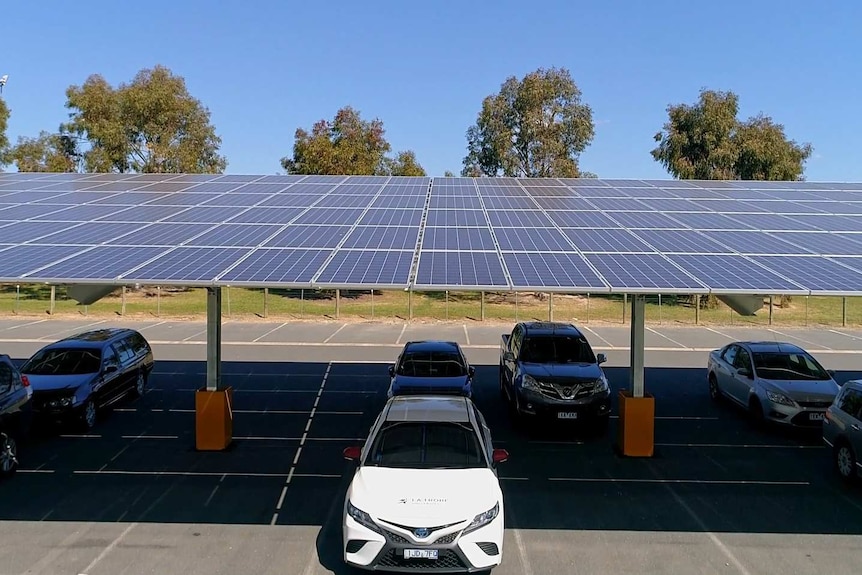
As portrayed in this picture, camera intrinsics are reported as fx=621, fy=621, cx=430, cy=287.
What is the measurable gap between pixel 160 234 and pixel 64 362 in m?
5.06

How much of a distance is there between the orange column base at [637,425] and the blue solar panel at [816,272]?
315 centimetres

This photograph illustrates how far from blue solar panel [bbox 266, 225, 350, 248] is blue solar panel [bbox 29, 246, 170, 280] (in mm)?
1813

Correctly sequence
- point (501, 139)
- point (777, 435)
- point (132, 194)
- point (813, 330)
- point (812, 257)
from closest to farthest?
1. point (812, 257)
2. point (777, 435)
3. point (132, 194)
4. point (813, 330)
5. point (501, 139)

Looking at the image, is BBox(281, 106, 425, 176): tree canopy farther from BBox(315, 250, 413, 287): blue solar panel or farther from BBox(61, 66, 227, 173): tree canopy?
BBox(315, 250, 413, 287): blue solar panel

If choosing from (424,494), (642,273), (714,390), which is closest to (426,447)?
(424,494)

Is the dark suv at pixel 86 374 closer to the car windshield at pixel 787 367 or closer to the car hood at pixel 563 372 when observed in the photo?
the car hood at pixel 563 372

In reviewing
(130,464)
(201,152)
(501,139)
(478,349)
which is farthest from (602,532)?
(201,152)

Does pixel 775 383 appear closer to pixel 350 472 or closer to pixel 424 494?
pixel 350 472

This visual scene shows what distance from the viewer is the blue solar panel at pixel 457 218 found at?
11.8 m

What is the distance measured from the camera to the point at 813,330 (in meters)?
29.7

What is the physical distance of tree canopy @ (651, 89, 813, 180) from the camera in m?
40.2

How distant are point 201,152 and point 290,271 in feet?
143

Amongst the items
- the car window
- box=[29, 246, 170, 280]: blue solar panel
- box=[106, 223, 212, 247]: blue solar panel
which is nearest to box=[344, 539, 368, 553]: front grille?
box=[29, 246, 170, 280]: blue solar panel

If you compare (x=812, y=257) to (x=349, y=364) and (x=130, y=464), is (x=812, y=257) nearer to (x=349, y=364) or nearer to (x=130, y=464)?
(x=130, y=464)
